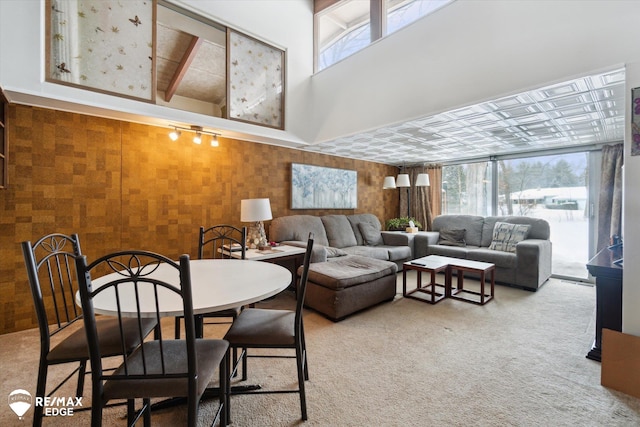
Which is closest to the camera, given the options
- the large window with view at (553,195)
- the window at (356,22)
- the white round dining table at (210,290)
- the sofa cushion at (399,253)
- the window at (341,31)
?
the white round dining table at (210,290)

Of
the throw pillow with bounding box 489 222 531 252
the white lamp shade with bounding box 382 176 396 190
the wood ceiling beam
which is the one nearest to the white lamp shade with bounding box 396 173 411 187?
the white lamp shade with bounding box 382 176 396 190

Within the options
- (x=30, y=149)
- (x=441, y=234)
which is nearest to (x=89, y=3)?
(x=30, y=149)

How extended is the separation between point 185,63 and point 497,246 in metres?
5.11

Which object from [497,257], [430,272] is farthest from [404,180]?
[430,272]

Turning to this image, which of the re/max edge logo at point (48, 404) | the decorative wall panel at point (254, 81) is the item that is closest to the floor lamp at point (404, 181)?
the decorative wall panel at point (254, 81)

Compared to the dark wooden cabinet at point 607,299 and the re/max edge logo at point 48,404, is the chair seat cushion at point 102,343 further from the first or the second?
the dark wooden cabinet at point 607,299

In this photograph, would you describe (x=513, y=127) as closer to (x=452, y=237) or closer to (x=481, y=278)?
(x=481, y=278)

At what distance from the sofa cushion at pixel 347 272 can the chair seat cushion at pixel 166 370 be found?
5.06 ft

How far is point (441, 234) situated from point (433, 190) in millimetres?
1242

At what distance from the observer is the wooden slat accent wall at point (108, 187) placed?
7.92 ft

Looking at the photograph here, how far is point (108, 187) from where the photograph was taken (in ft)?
9.17

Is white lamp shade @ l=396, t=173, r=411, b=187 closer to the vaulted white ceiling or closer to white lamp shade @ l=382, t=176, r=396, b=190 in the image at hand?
white lamp shade @ l=382, t=176, r=396, b=190

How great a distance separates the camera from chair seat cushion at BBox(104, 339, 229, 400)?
40.5 inches

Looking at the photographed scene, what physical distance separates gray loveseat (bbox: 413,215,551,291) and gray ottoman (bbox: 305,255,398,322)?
1765 mm
